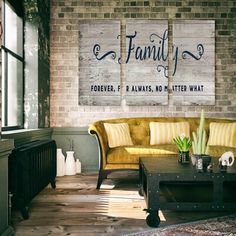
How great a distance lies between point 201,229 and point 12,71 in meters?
3.22

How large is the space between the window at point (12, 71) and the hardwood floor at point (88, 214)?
1.07 meters

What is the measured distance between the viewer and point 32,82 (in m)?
4.97

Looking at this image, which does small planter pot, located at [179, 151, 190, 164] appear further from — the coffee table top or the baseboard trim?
the baseboard trim

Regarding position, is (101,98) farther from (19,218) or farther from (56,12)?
(19,218)

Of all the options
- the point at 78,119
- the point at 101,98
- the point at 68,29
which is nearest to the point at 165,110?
the point at 101,98

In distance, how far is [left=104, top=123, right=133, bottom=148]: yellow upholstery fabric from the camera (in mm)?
4883

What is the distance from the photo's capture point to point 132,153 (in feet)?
14.9

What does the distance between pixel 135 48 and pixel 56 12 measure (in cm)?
141

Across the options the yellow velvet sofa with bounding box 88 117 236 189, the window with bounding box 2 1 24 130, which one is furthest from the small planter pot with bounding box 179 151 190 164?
the window with bounding box 2 1 24 130

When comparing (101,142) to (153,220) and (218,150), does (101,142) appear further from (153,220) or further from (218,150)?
(153,220)

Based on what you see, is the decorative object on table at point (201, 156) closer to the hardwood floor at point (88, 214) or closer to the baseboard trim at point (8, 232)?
the hardwood floor at point (88, 214)

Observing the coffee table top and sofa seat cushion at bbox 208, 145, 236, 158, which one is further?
sofa seat cushion at bbox 208, 145, 236, 158

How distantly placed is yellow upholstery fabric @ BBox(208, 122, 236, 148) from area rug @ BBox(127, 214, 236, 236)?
88.9 inches

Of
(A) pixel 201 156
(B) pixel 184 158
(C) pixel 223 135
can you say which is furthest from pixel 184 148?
(C) pixel 223 135
